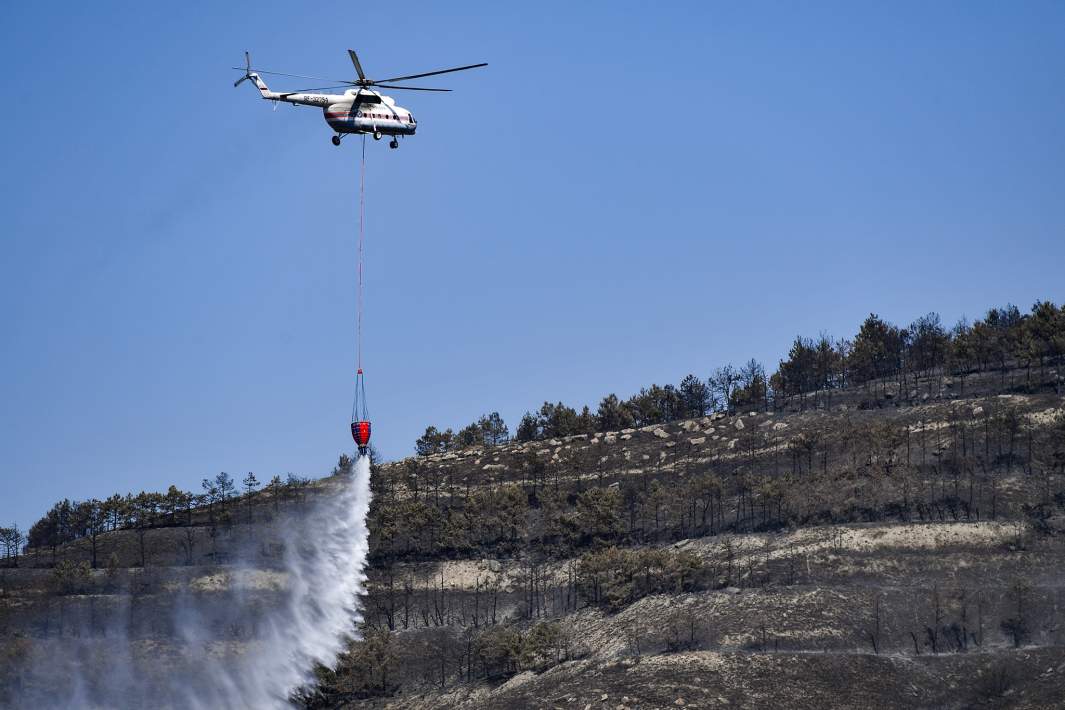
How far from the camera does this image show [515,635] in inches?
5561

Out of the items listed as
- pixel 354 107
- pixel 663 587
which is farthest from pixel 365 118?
pixel 663 587

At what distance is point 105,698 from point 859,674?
6728cm

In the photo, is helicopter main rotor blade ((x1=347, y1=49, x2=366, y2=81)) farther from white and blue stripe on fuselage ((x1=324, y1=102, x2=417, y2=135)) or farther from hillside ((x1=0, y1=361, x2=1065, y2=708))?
hillside ((x1=0, y1=361, x2=1065, y2=708))

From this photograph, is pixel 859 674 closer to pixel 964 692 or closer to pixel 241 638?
pixel 964 692

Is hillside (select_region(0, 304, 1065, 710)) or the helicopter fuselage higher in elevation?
the helicopter fuselage

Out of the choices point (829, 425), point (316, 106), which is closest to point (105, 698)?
point (316, 106)

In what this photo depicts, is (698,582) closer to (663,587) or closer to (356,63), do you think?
(663,587)

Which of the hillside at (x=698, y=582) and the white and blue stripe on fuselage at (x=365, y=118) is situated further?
the hillside at (x=698, y=582)

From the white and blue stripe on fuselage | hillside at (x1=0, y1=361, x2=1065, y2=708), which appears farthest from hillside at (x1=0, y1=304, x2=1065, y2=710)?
the white and blue stripe on fuselage

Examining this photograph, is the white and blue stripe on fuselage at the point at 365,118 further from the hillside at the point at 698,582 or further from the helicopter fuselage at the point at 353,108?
the hillside at the point at 698,582

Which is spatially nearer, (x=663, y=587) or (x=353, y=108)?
(x=353, y=108)

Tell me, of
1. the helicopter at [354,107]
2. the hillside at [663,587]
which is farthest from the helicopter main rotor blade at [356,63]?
the hillside at [663,587]

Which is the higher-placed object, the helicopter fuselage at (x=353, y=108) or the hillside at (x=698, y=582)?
the helicopter fuselage at (x=353, y=108)

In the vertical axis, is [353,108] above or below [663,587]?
above
